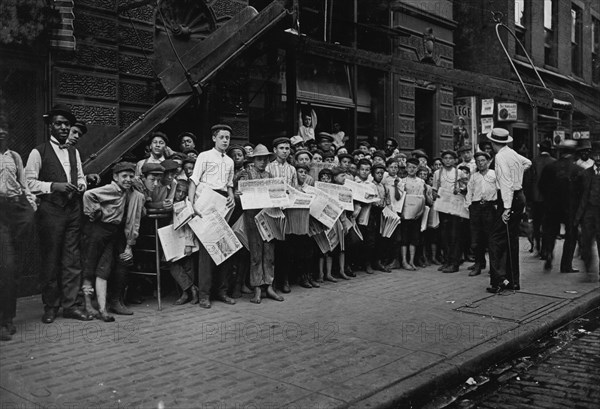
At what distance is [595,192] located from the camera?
9.73m

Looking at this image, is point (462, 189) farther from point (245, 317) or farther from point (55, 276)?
point (55, 276)

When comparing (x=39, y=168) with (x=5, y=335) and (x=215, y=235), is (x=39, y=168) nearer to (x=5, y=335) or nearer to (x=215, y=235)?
(x=5, y=335)

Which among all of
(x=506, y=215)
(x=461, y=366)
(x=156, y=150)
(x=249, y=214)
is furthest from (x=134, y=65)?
(x=461, y=366)

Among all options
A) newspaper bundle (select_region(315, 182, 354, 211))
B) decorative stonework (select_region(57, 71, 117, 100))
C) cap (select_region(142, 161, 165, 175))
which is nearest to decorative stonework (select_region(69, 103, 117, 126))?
decorative stonework (select_region(57, 71, 117, 100))

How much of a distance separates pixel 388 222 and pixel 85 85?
210 inches

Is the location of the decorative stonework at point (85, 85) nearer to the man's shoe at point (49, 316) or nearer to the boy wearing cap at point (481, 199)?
the man's shoe at point (49, 316)

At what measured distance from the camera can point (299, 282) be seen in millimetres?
8875

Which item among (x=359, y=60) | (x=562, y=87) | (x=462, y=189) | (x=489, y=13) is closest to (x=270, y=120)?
(x=462, y=189)

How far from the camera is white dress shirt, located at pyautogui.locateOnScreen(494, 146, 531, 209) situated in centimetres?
859

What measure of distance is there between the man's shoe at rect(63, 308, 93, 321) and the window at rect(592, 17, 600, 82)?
87.9 ft

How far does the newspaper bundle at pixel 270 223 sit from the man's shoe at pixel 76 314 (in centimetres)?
239

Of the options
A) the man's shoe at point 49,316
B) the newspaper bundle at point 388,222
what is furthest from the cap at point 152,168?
the newspaper bundle at point 388,222

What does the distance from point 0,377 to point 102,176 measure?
3745 mm

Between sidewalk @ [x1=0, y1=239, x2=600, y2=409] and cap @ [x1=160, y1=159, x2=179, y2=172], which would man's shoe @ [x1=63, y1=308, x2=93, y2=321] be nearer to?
sidewalk @ [x1=0, y1=239, x2=600, y2=409]
